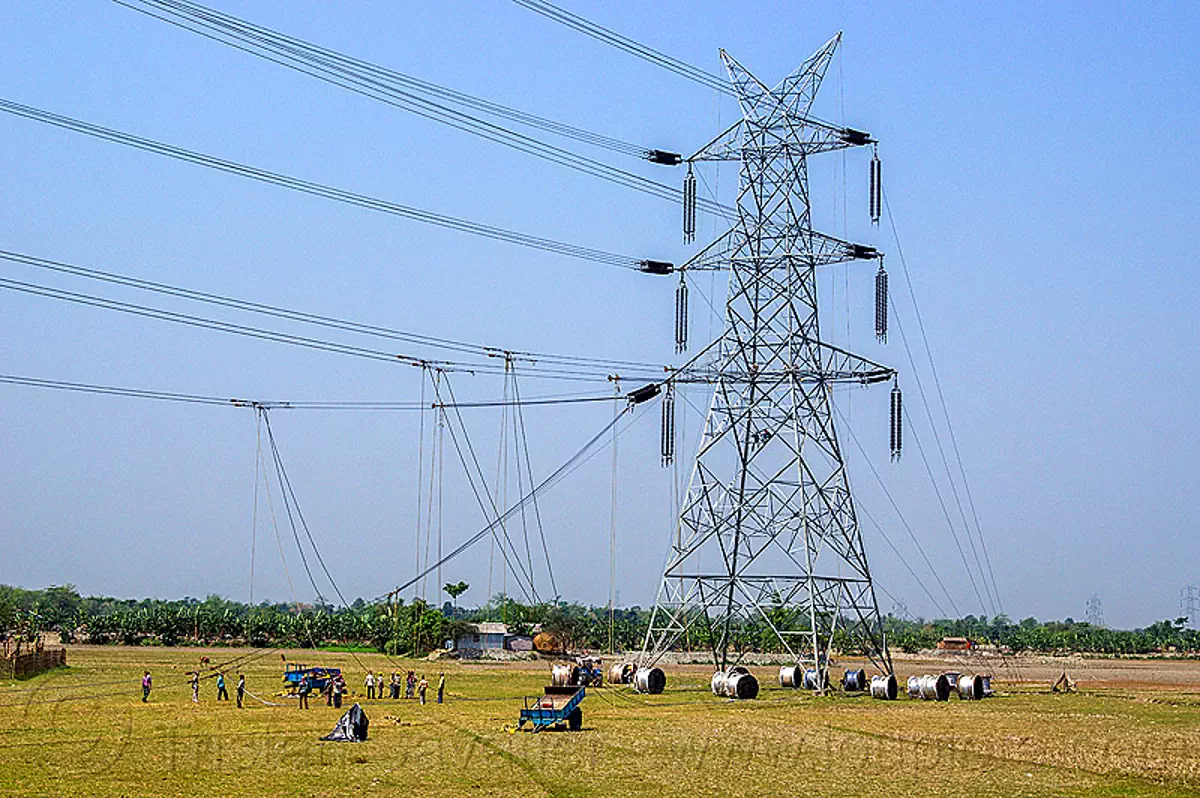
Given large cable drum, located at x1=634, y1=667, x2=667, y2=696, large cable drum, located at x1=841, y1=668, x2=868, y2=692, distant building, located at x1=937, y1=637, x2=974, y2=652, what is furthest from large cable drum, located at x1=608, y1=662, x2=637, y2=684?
distant building, located at x1=937, y1=637, x2=974, y2=652

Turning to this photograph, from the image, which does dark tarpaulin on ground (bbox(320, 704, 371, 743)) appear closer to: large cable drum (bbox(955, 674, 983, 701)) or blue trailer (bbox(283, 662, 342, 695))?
blue trailer (bbox(283, 662, 342, 695))

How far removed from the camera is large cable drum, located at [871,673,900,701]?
67.4m

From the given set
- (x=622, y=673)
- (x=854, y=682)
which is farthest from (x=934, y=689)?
(x=622, y=673)

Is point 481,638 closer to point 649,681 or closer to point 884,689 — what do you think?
point 649,681

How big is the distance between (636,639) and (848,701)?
276ft

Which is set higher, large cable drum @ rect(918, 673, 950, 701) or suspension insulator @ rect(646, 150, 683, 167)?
suspension insulator @ rect(646, 150, 683, 167)

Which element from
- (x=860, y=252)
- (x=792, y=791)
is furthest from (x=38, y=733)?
(x=860, y=252)

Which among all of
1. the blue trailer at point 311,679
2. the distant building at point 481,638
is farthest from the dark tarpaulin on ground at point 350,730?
the distant building at point 481,638

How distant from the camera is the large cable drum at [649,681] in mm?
68125

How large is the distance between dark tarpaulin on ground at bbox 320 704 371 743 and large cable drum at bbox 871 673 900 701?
3260 cm

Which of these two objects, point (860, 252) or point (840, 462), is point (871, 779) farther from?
point (860, 252)

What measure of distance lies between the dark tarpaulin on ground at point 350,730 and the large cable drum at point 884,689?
32597 millimetres

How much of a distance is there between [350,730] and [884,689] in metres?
33.5

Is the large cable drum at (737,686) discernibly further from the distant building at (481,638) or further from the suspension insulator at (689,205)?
the distant building at (481,638)
